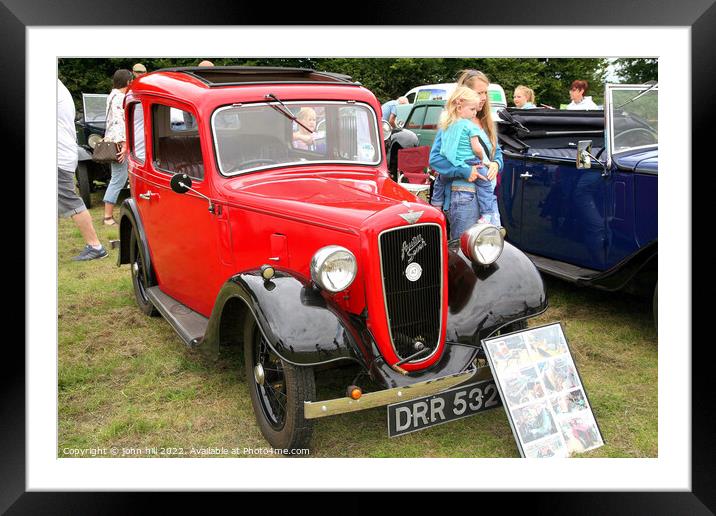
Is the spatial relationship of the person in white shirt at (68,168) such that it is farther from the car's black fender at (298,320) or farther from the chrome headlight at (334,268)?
the chrome headlight at (334,268)

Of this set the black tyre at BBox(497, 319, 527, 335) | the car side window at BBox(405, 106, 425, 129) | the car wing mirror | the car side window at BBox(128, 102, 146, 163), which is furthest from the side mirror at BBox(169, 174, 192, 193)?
the car side window at BBox(405, 106, 425, 129)

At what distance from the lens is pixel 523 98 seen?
6.27 metres

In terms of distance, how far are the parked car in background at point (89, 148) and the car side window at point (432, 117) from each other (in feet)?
17.8

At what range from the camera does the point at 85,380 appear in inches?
159

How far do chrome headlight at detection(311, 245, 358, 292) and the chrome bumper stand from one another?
54 centimetres

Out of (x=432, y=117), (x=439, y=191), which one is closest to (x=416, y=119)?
(x=432, y=117)

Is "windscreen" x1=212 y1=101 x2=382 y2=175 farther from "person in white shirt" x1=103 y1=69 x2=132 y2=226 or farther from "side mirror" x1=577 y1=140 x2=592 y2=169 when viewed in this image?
"person in white shirt" x1=103 y1=69 x2=132 y2=226

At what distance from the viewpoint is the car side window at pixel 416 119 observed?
11586 millimetres

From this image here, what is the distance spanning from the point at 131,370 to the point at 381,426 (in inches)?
71.2

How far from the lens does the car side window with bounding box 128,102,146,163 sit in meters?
4.99

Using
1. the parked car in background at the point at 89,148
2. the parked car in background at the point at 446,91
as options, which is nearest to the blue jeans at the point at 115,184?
the parked car in background at the point at 89,148

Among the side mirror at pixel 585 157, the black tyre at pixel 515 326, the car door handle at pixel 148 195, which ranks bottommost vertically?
the black tyre at pixel 515 326
